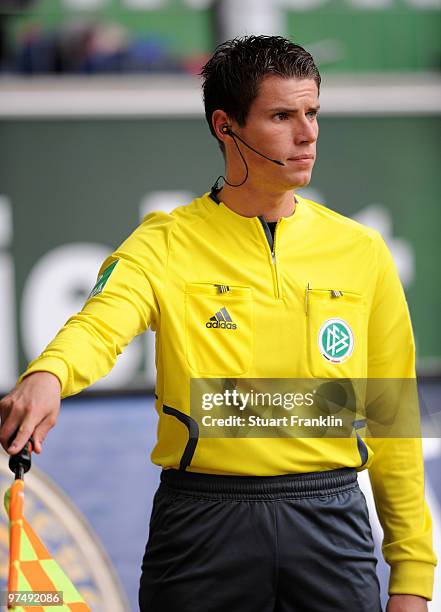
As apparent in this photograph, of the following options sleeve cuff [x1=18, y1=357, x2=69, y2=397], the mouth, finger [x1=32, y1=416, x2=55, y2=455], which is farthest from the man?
finger [x1=32, y1=416, x2=55, y2=455]

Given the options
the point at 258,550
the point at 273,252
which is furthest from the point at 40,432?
the point at 273,252

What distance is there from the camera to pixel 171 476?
228cm

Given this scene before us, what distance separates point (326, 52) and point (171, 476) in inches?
267

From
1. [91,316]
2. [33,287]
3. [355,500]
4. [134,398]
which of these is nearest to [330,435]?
[355,500]

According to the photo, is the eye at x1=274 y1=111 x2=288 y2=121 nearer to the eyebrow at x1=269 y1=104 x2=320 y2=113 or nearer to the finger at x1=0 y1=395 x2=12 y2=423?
the eyebrow at x1=269 y1=104 x2=320 y2=113

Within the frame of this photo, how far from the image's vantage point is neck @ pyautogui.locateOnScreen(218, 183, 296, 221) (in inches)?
92.9

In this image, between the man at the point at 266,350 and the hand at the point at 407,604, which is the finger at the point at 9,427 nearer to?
the man at the point at 266,350

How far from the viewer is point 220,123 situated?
2.42 metres

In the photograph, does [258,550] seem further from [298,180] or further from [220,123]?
[220,123]

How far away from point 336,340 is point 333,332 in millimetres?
16

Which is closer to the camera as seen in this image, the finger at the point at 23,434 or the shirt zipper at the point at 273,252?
the finger at the point at 23,434

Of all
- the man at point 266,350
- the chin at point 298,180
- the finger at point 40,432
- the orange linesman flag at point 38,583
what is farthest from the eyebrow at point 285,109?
the orange linesman flag at point 38,583

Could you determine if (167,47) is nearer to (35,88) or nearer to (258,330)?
(35,88)

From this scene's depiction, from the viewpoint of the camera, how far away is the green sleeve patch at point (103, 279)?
2.20m
